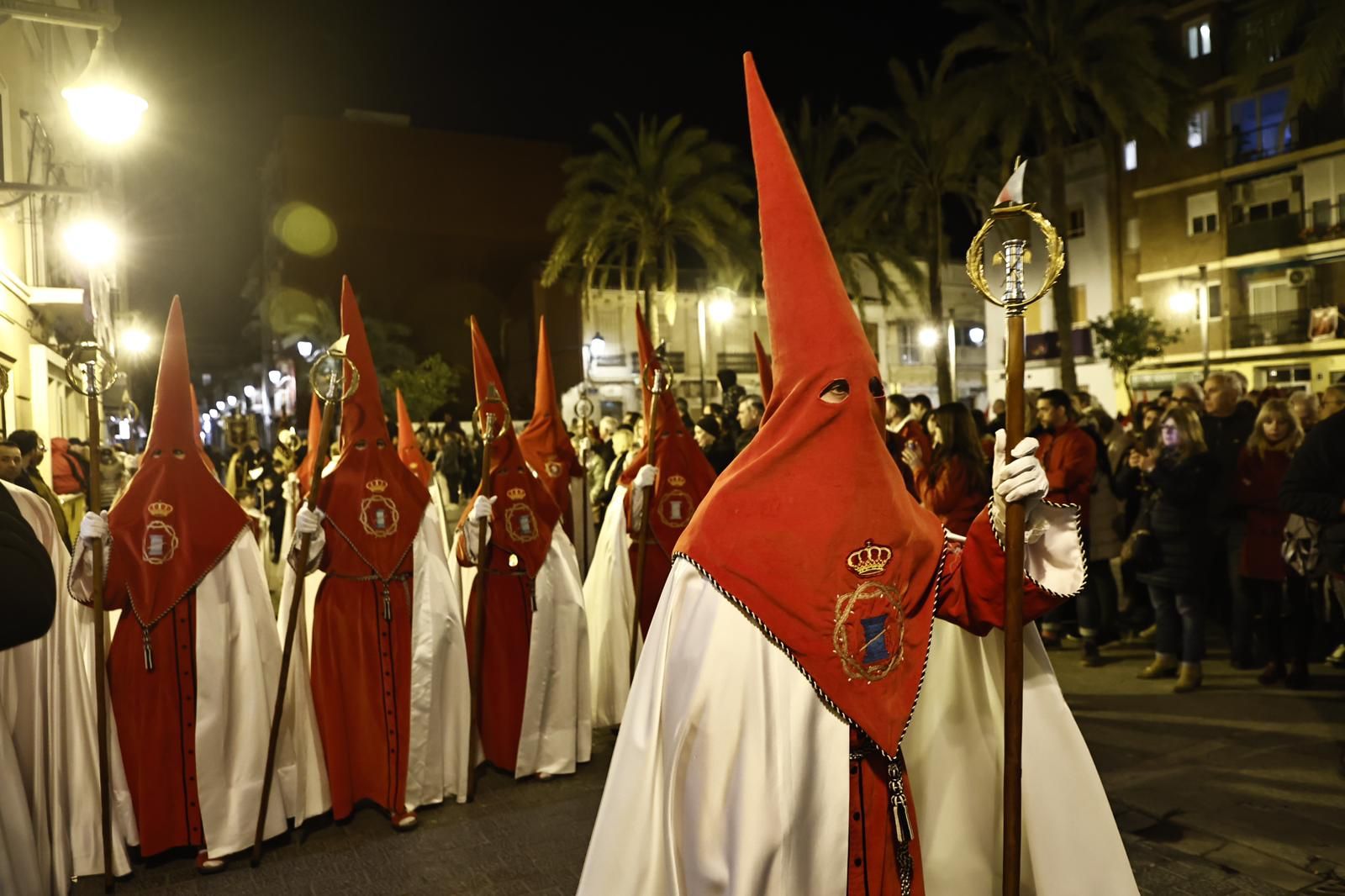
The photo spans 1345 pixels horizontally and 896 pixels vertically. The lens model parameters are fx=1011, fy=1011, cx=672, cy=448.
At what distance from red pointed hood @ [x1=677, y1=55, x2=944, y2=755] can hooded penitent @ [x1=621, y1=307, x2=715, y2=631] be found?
165 inches

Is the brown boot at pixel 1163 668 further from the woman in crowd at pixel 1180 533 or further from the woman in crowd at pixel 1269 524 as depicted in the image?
the woman in crowd at pixel 1269 524

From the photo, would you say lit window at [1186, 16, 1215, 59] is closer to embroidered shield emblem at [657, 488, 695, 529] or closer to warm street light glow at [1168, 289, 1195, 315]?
warm street light glow at [1168, 289, 1195, 315]

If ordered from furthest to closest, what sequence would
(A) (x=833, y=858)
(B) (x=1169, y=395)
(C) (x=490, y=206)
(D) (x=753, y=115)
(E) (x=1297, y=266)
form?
(C) (x=490, y=206)
(E) (x=1297, y=266)
(B) (x=1169, y=395)
(D) (x=753, y=115)
(A) (x=833, y=858)

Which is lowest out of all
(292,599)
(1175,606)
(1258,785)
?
(1258,785)

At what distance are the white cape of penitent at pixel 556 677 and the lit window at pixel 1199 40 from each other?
37405mm

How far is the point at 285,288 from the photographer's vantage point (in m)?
42.7

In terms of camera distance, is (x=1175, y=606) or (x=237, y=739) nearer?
(x=237, y=739)

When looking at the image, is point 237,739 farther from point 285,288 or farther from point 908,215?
point 285,288

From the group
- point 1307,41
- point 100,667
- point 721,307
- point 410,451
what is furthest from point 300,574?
point 721,307

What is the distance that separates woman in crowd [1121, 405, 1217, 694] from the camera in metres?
7.19

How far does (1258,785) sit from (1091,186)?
37.4m

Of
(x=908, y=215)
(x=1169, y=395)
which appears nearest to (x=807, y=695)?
(x=1169, y=395)

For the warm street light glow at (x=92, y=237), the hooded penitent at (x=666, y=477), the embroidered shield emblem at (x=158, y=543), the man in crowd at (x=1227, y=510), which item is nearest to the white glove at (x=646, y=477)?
the hooded penitent at (x=666, y=477)

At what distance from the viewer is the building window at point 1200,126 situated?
35.5m
